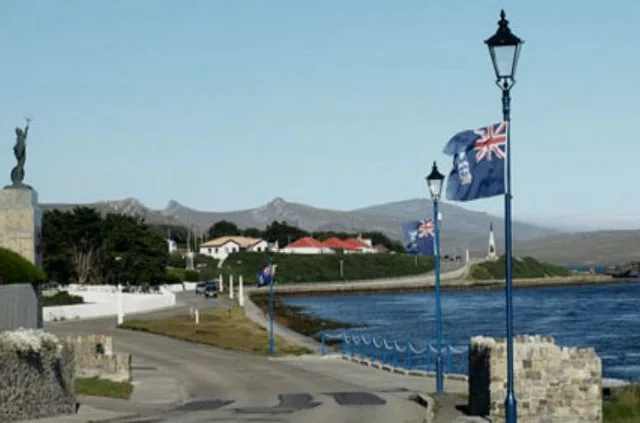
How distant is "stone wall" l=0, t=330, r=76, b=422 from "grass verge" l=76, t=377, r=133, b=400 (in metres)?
4.87

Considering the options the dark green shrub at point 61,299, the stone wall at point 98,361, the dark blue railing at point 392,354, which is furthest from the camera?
the dark green shrub at point 61,299

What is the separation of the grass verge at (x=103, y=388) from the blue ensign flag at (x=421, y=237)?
10.4 metres

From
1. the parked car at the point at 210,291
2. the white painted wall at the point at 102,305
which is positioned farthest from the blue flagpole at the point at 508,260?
the parked car at the point at 210,291

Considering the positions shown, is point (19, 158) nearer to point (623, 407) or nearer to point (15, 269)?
point (15, 269)

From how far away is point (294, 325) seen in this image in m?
100

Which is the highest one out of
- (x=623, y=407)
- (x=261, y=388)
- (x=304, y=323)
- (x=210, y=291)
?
(x=210, y=291)

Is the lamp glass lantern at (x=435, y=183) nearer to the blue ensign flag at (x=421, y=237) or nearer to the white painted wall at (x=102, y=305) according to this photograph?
the blue ensign flag at (x=421, y=237)

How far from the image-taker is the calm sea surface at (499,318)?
8019cm

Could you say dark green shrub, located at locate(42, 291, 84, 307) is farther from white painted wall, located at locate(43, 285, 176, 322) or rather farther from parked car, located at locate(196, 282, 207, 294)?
parked car, located at locate(196, 282, 207, 294)

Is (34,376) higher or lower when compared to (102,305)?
lower

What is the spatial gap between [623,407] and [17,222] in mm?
17308

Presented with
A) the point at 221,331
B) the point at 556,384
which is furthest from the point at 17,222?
the point at 221,331

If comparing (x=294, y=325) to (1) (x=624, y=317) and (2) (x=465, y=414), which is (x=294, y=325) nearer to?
(1) (x=624, y=317)

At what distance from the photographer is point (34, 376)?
99.1ft
